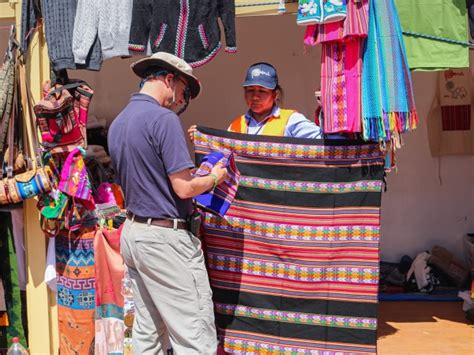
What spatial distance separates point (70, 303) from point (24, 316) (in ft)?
1.56

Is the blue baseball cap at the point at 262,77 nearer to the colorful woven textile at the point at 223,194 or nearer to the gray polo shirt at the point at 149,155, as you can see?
the colorful woven textile at the point at 223,194

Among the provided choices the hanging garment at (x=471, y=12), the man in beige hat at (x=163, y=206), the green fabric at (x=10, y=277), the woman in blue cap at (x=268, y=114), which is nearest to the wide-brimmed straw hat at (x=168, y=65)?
the man in beige hat at (x=163, y=206)

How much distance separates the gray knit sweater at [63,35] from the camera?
516 cm

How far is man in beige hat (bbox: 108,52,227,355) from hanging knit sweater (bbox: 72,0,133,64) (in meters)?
0.95

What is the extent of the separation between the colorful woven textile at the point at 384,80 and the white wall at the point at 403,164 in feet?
8.76

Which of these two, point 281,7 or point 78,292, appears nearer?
point 281,7

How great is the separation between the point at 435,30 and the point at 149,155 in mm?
2217

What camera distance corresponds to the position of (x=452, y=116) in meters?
7.29

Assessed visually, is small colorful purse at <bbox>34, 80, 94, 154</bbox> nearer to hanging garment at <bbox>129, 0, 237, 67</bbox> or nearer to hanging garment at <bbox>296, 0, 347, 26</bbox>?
hanging garment at <bbox>129, 0, 237, 67</bbox>

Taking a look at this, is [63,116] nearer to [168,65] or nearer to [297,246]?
[168,65]

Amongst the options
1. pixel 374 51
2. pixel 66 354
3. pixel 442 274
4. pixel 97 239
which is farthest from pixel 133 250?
pixel 442 274

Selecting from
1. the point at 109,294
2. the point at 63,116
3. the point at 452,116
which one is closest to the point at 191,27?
the point at 63,116

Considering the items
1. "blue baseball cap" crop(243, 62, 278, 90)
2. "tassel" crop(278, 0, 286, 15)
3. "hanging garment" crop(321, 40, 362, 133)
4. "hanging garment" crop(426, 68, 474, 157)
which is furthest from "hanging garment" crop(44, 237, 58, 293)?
"hanging garment" crop(426, 68, 474, 157)

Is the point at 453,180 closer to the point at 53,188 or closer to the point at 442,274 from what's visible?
the point at 442,274
